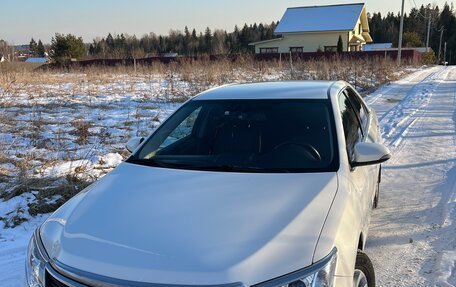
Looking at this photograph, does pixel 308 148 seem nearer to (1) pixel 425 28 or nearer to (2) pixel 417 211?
(2) pixel 417 211

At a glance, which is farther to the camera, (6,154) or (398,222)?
(6,154)

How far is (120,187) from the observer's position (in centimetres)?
278

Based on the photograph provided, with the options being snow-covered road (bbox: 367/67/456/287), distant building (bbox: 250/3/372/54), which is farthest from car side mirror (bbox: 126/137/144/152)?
distant building (bbox: 250/3/372/54)

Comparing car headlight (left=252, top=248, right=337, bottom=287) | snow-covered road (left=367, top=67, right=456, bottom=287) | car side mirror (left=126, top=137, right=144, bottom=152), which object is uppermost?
car side mirror (left=126, top=137, right=144, bottom=152)

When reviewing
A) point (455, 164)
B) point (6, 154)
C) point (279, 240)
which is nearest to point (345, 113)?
point (279, 240)

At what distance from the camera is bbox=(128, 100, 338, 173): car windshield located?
9.71 feet

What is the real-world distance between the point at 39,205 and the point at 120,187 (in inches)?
93.0

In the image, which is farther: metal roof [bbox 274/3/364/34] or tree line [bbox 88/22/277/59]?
tree line [bbox 88/22/277/59]

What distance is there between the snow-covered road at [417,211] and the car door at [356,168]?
57 cm

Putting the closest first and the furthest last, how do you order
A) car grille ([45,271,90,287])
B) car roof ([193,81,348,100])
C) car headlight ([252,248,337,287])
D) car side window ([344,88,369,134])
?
car headlight ([252,248,337,287]) → car grille ([45,271,90,287]) → car roof ([193,81,348,100]) → car side window ([344,88,369,134])

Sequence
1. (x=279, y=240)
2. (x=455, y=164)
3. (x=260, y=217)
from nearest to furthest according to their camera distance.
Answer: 1. (x=279, y=240)
2. (x=260, y=217)
3. (x=455, y=164)

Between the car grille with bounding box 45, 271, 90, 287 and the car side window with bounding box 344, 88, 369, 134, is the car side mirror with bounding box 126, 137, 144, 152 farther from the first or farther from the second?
the car side window with bounding box 344, 88, 369, 134

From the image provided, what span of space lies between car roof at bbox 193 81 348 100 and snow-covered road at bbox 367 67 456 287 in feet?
4.89

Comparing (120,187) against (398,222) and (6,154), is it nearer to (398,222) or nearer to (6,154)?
(398,222)
